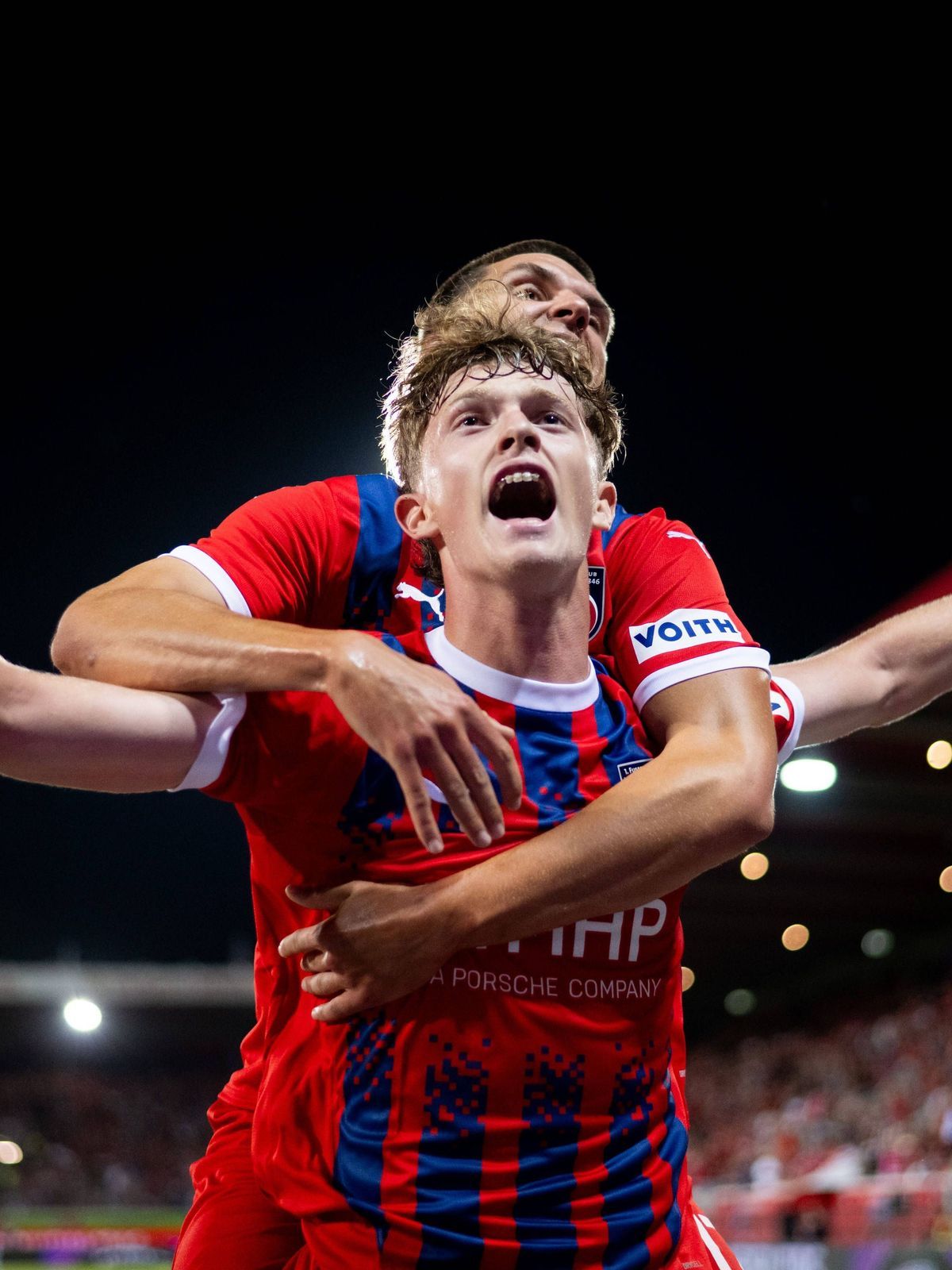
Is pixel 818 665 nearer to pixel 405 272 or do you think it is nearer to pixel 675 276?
pixel 675 276

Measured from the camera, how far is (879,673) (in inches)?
132

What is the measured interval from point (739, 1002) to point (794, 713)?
2561 centimetres

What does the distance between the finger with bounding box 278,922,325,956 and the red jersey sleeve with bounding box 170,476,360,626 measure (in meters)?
0.90

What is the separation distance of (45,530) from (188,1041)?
13.2 metres

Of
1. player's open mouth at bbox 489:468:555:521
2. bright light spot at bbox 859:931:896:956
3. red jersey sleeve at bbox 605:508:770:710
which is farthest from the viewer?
bright light spot at bbox 859:931:896:956

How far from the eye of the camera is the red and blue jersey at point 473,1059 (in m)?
2.26

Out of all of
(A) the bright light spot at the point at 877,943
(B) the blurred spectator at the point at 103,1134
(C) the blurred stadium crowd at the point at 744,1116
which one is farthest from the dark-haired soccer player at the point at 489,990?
(B) the blurred spectator at the point at 103,1134

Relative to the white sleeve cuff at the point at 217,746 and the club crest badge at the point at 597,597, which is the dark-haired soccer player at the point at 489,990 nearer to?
the white sleeve cuff at the point at 217,746

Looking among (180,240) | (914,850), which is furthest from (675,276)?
(914,850)

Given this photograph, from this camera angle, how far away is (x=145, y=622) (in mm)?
2672

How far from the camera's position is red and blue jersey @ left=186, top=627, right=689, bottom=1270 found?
7.41 feet

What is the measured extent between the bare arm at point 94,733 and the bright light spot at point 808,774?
1176cm

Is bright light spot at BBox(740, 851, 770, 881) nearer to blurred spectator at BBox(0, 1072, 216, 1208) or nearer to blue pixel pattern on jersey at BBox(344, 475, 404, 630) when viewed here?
blurred spectator at BBox(0, 1072, 216, 1208)

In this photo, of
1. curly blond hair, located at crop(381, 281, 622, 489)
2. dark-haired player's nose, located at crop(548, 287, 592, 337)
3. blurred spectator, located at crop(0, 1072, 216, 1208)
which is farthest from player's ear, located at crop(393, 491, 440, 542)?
blurred spectator, located at crop(0, 1072, 216, 1208)
